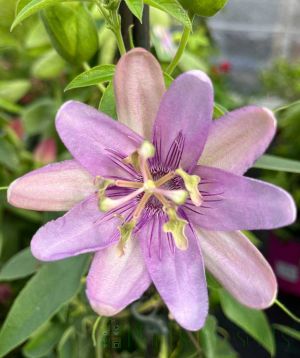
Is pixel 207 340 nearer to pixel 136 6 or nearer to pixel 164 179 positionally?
pixel 164 179

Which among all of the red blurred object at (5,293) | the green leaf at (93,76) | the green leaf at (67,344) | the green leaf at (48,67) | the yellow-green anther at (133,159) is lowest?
the red blurred object at (5,293)

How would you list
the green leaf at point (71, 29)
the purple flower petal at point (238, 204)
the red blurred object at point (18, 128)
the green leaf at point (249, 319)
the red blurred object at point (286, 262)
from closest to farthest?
1. the purple flower petal at point (238, 204)
2. the green leaf at point (71, 29)
3. the green leaf at point (249, 319)
4. the red blurred object at point (18, 128)
5. the red blurred object at point (286, 262)

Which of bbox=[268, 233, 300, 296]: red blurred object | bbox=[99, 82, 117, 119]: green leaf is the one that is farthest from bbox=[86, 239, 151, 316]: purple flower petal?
bbox=[268, 233, 300, 296]: red blurred object

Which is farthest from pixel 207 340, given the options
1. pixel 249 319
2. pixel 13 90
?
pixel 13 90

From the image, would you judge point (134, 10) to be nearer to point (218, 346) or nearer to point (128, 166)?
point (128, 166)

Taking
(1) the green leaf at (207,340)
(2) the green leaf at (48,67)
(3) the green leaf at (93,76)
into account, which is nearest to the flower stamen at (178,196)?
(3) the green leaf at (93,76)

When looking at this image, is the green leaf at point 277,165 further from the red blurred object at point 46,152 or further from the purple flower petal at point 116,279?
the red blurred object at point 46,152

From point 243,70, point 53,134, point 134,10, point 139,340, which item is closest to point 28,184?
point 134,10
